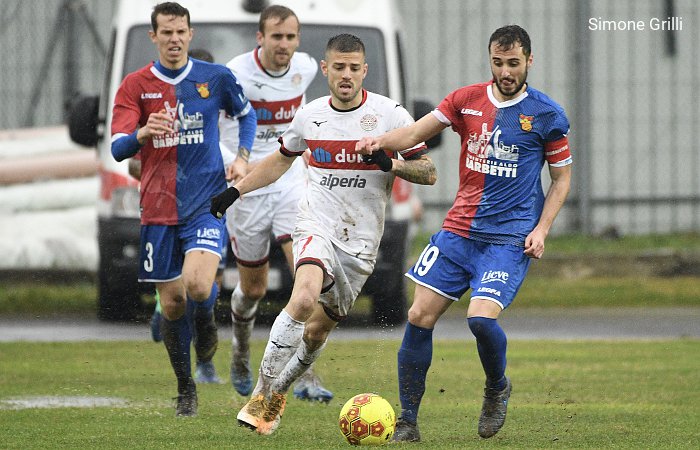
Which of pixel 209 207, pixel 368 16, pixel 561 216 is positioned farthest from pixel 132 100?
pixel 561 216

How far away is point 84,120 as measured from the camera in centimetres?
1377

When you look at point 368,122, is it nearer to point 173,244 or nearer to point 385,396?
point 173,244

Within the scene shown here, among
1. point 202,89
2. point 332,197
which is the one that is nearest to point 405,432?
point 332,197

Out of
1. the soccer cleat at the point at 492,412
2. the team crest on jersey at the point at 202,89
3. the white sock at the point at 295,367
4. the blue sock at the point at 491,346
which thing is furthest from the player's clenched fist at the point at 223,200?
the soccer cleat at the point at 492,412

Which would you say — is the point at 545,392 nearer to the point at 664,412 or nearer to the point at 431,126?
the point at 664,412

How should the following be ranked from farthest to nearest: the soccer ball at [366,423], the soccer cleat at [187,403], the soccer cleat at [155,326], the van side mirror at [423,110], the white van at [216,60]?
the white van at [216,60]
the van side mirror at [423,110]
the soccer cleat at [155,326]
the soccer cleat at [187,403]
the soccer ball at [366,423]

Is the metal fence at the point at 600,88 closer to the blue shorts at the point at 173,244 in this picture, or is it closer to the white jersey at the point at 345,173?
the blue shorts at the point at 173,244

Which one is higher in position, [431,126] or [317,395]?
[431,126]

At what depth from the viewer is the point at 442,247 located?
27.4 ft

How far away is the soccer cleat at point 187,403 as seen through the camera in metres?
9.05

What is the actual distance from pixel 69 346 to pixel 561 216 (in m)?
8.97

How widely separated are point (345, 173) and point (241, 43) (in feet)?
Result: 18.2

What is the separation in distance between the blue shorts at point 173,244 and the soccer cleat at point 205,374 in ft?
4.36

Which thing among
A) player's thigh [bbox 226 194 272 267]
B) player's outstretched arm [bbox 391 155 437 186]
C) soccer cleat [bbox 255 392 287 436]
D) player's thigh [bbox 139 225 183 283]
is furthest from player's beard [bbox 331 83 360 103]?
player's thigh [bbox 226 194 272 267]
